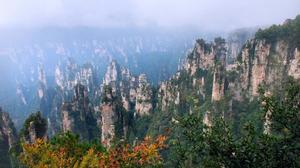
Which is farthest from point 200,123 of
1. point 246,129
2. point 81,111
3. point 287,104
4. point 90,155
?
point 81,111

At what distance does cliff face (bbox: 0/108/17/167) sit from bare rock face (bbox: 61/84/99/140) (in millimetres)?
31516

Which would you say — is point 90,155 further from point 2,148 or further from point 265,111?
point 2,148

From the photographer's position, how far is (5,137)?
14388cm

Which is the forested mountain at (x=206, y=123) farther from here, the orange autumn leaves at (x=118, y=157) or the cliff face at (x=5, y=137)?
the cliff face at (x=5, y=137)

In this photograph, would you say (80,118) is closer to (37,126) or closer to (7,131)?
(7,131)

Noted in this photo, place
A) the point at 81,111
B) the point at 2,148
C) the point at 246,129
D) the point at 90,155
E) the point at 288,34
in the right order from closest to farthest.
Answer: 1. the point at 246,129
2. the point at 90,155
3. the point at 2,148
4. the point at 288,34
5. the point at 81,111

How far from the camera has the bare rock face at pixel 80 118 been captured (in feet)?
590

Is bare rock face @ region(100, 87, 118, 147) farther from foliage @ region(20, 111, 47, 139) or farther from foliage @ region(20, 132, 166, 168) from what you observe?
foliage @ region(20, 132, 166, 168)

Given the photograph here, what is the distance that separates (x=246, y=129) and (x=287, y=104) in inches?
108

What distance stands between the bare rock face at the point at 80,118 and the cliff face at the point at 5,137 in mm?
31516

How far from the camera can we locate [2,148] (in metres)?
137

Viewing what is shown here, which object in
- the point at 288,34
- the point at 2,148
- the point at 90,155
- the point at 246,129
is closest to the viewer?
the point at 246,129

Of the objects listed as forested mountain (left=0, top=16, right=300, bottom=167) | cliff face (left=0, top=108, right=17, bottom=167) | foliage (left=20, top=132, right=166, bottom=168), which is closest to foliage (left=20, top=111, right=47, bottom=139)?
forested mountain (left=0, top=16, right=300, bottom=167)

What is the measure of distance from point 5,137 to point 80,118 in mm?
42062
